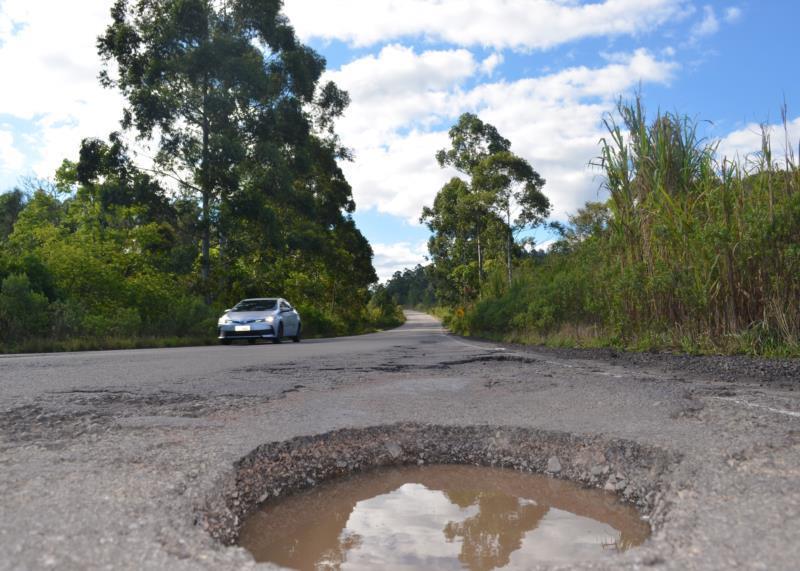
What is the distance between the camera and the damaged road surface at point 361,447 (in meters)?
1.79

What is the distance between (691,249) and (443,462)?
607 cm

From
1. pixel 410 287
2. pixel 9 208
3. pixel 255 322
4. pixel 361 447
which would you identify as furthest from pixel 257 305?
pixel 410 287

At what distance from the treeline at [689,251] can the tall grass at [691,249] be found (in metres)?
0.01

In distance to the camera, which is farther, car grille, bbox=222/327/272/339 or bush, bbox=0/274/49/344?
car grille, bbox=222/327/272/339

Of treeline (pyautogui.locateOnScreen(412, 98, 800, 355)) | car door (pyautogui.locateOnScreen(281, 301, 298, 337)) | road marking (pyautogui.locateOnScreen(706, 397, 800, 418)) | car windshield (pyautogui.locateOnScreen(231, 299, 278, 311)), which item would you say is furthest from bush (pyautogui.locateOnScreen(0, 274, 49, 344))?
road marking (pyautogui.locateOnScreen(706, 397, 800, 418))

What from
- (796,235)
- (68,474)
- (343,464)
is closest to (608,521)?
(343,464)

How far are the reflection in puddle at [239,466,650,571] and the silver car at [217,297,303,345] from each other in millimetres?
13618

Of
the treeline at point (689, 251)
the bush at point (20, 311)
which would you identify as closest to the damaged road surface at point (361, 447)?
the treeline at point (689, 251)

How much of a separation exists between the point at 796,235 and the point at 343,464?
20.6 ft

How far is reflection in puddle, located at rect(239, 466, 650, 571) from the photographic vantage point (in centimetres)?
208

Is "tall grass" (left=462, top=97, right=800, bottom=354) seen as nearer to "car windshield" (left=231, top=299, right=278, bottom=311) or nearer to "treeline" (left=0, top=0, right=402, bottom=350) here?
"car windshield" (left=231, top=299, right=278, bottom=311)

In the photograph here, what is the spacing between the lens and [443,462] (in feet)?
11.0

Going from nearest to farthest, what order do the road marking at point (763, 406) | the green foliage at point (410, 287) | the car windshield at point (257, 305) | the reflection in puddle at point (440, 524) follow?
1. the reflection in puddle at point (440, 524)
2. the road marking at point (763, 406)
3. the car windshield at point (257, 305)
4. the green foliage at point (410, 287)

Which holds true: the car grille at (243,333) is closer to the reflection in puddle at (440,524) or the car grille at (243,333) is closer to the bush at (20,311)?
the bush at (20,311)
